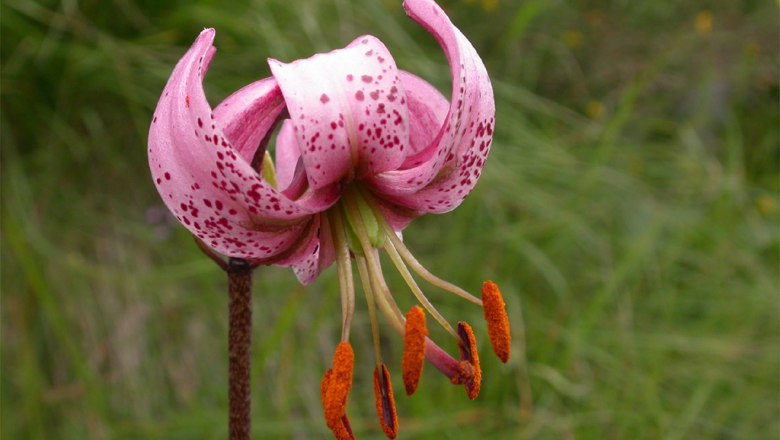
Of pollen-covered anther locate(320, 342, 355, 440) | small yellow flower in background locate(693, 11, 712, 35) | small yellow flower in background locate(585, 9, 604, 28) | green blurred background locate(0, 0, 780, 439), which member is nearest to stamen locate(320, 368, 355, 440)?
pollen-covered anther locate(320, 342, 355, 440)

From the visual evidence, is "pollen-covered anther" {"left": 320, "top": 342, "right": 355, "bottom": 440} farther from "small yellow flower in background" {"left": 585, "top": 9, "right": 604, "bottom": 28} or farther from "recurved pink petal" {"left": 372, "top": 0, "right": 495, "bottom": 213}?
"small yellow flower in background" {"left": 585, "top": 9, "right": 604, "bottom": 28}

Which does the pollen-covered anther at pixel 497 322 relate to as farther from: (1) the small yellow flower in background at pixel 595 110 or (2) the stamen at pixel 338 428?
(1) the small yellow flower in background at pixel 595 110

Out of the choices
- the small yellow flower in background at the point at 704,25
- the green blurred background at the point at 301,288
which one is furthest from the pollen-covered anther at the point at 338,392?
the small yellow flower in background at the point at 704,25

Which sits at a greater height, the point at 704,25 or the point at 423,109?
the point at 704,25

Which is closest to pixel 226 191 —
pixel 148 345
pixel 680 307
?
pixel 148 345

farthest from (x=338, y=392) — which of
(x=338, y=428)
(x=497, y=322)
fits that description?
(x=497, y=322)

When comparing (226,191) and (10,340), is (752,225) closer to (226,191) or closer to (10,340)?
(10,340)

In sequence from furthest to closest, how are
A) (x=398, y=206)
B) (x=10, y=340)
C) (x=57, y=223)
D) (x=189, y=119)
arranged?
(x=57, y=223)
(x=10, y=340)
(x=398, y=206)
(x=189, y=119)

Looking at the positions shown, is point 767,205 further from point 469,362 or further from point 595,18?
point 469,362
